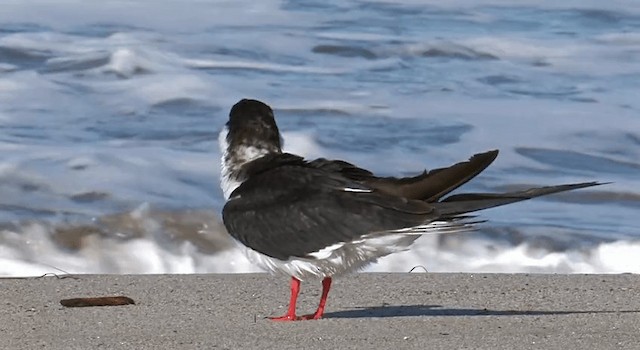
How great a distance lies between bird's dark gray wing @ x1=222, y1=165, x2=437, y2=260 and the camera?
16.2 ft

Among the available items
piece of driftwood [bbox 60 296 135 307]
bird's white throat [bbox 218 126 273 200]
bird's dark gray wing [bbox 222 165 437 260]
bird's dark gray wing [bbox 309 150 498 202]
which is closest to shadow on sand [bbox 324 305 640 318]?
bird's dark gray wing [bbox 222 165 437 260]

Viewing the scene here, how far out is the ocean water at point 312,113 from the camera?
24.9 ft

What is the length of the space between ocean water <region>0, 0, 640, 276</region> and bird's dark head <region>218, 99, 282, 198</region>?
72.6 inches

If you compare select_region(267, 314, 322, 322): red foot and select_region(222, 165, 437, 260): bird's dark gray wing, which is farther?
select_region(267, 314, 322, 322): red foot

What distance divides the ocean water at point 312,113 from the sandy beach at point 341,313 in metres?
1.14

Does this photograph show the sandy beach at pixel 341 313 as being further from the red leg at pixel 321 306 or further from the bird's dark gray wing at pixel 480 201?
the bird's dark gray wing at pixel 480 201

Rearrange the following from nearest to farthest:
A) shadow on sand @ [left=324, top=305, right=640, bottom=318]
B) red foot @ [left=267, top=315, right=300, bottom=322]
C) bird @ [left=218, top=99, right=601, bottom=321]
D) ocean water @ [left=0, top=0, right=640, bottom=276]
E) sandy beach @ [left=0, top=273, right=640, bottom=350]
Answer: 1. sandy beach @ [left=0, top=273, right=640, bottom=350]
2. bird @ [left=218, top=99, right=601, bottom=321]
3. red foot @ [left=267, top=315, right=300, bottom=322]
4. shadow on sand @ [left=324, top=305, right=640, bottom=318]
5. ocean water @ [left=0, top=0, right=640, bottom=276]

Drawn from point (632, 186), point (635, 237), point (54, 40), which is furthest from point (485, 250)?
point (54, 40)

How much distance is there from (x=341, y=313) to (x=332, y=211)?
0.54 m

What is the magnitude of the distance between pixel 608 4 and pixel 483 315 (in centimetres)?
1219

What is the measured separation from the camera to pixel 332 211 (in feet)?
16.5

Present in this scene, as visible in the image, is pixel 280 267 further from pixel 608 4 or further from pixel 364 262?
pixel 608 4

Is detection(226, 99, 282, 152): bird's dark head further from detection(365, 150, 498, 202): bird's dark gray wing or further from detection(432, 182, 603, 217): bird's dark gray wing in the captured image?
detection(432, 182, 603, 217): bird's dark gray wing

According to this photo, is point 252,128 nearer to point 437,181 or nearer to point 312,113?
point 437,181
